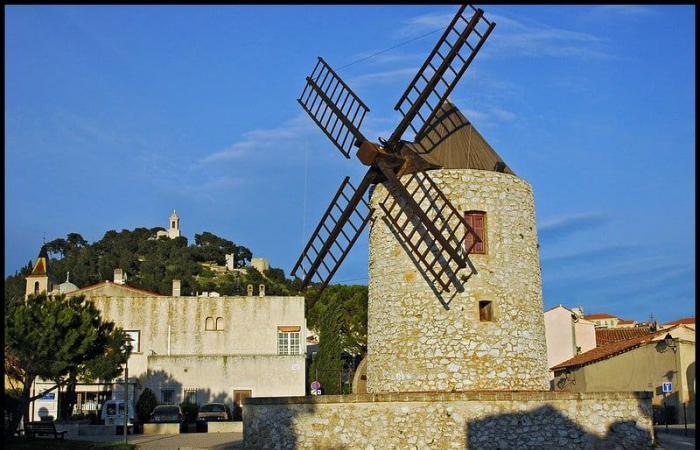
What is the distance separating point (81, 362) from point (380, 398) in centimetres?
1024

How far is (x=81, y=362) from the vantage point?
23.3 meters

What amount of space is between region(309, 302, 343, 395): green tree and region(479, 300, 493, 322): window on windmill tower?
21.0m

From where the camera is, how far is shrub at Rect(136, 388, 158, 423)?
33.9 metres

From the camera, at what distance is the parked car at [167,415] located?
30.3 m

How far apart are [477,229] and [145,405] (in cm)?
2036

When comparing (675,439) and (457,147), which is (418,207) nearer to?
(457,147)

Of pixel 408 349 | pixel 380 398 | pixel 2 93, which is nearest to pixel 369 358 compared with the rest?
pixel 408 349

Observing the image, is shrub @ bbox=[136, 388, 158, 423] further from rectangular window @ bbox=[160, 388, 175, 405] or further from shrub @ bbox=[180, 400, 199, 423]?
rectangular window @ bbox=[160, 388, 175, 405]

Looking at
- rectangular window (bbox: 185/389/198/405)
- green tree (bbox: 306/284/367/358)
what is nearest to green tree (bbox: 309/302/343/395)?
green tree (bbox: 306/284/367/358)

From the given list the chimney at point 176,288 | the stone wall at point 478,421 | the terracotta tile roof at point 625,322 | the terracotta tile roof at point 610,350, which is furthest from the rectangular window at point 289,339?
the terracotta tile roof at point 625,322

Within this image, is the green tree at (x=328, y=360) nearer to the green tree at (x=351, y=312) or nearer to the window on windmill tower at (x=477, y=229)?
the green tree at (x=351, y=312)

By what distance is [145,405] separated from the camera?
113 feet

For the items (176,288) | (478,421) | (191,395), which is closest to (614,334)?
(176,288)

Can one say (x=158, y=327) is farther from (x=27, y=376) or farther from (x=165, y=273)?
(x=165, y=273)
